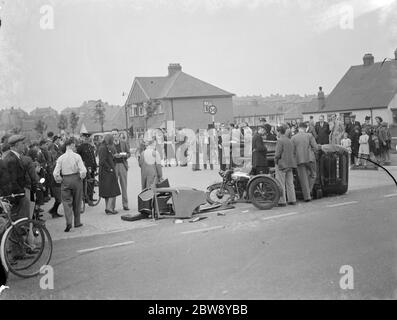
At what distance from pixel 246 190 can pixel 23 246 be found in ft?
18.0

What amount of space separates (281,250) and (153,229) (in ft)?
9.49

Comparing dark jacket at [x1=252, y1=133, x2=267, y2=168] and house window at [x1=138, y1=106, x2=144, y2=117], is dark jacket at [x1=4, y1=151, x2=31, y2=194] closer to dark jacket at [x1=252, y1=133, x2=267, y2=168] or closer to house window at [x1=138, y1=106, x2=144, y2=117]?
house window at [x1=138, y1=106, x2=144, y2=117]

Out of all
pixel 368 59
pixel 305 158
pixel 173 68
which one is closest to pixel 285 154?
pixel 305 158

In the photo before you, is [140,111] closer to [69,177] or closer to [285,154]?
[69,177]

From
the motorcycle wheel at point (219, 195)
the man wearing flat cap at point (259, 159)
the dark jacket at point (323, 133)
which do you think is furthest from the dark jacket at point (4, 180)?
the dark jacket at point (323, 133)

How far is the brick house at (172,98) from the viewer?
7.93 metres

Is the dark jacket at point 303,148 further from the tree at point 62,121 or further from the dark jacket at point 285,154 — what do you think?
the tree at point 62,121

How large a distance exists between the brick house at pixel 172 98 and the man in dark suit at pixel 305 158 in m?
1.73

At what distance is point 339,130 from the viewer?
16156 millimetres

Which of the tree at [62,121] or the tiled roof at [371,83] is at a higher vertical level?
the tiled roof at [371,83]

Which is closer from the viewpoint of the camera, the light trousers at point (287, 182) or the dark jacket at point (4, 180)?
the dark jacket at point (4, 180)

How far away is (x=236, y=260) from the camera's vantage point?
6.16 m
